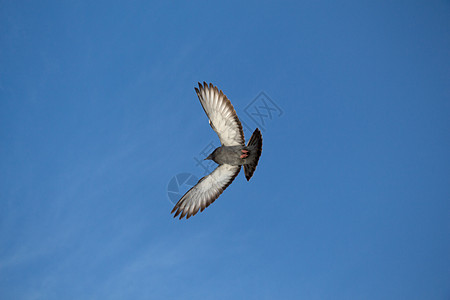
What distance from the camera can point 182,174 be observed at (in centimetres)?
1248

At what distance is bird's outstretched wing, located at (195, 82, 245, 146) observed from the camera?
1093 cm

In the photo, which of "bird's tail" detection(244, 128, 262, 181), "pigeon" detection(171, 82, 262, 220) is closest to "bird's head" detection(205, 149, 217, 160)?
"pigeon" detection(171, 82, 262, 220)

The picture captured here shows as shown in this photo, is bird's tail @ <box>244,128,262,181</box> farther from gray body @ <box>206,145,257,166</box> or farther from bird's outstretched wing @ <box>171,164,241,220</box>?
bird's outstretched wing @ <box>171,164,241,220</box>

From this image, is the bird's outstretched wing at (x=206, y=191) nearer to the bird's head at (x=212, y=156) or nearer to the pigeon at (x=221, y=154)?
the pigeon at (x=221, y=154)

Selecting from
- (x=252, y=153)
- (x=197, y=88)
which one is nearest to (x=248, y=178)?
(x=252, y=153)

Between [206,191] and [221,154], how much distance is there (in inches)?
79.3

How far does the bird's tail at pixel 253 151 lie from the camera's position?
33.3ft

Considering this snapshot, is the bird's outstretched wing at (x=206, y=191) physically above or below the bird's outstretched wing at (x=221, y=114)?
below

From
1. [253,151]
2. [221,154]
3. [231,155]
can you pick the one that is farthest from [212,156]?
[253,151]

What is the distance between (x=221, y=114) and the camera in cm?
1109

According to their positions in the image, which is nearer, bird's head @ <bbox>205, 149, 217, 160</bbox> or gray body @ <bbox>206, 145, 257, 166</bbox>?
gray body @ <bbox>206, 145, 257, 166</bbox>

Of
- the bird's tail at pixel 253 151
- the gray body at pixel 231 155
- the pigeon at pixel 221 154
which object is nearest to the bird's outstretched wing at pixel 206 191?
the pigeon at pixel 221 154

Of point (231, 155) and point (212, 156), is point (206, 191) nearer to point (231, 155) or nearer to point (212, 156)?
point (212, 156)

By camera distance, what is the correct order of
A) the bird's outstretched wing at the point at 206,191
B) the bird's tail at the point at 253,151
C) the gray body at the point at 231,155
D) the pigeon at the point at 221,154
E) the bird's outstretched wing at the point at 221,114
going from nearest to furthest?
the bird's tail at the point at 253,151 < the gray body at the point at 231,155 < the pigeon at the point at 221,154 < the bird's outstretched wing at the point at 221,114 < the bird's outstretched wing at the point at 206,191
